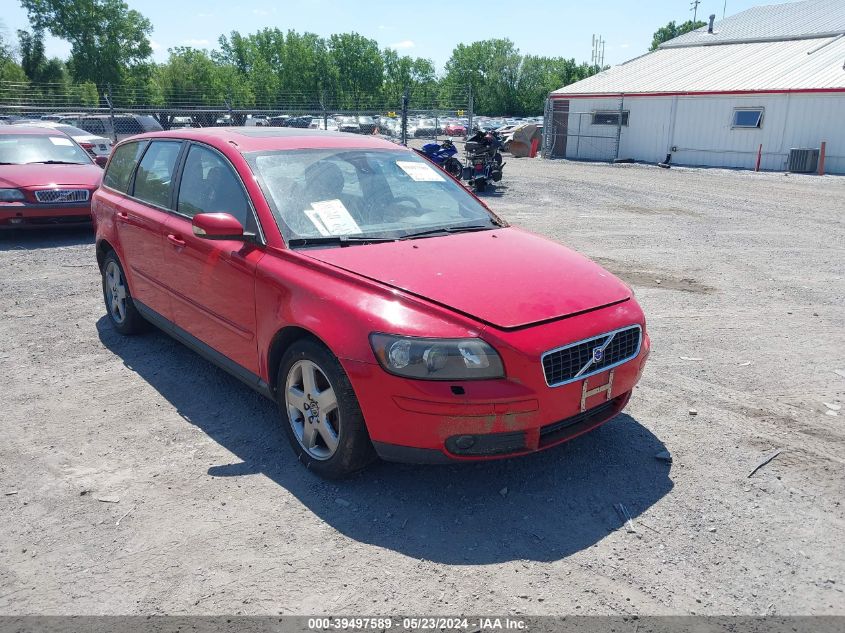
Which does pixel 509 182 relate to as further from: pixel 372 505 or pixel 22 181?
pixel 372 505

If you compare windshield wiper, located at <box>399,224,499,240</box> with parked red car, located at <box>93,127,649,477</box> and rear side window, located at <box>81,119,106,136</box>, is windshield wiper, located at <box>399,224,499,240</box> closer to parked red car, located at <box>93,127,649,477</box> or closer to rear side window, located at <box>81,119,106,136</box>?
parked red car, located at <box>93,127,649,477</box>

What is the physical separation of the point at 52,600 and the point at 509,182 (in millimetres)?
17092

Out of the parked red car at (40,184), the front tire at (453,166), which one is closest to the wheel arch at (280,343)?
the parked red car at (40,184)

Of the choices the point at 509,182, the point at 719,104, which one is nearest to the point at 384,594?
the point at 509,182

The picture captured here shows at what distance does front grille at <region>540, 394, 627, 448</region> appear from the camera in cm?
322

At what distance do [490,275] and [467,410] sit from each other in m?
0.82

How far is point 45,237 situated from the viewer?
33.7ft

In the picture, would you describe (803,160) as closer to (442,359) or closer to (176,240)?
(176,240)

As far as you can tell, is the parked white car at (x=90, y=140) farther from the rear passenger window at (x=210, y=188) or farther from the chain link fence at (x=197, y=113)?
the rear passenger window at (x=210, y=188)

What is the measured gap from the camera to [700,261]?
28.6 ft

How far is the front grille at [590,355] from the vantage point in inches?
123

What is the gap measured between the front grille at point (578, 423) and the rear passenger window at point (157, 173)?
317 cm

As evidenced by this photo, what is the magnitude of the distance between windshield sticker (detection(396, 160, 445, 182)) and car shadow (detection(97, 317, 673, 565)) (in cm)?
186

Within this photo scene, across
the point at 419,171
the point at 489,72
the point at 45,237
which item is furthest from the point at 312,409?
the point at 489,72
